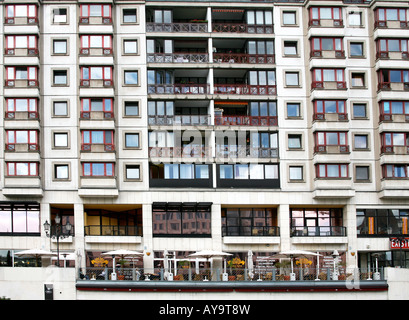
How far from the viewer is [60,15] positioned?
53.7 m

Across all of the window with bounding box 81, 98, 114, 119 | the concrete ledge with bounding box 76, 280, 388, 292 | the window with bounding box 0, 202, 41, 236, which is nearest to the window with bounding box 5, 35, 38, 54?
the window with bounding box 81, 98, 114, 119

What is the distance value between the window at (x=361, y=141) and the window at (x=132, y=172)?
1905 cm

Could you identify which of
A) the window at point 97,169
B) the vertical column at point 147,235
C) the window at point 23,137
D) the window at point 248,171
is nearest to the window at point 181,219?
the vertical column at point 147,235

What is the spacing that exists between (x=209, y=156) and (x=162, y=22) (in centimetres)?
1268

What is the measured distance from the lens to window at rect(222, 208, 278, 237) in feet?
175

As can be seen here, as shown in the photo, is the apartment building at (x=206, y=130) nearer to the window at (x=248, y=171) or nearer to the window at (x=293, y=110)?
the window at (x=248, y=171)

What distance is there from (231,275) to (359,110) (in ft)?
65.6

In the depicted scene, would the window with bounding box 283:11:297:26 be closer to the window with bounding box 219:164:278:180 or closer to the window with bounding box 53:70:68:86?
the window with bounding box 219:164:278:180

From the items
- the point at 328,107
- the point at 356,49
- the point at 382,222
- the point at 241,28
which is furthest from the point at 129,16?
the point at 382,222

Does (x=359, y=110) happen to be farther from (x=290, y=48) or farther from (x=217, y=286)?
(x=217, y=286)

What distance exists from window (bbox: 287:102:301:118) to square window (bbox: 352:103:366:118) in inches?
189

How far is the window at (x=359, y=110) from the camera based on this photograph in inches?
2143
